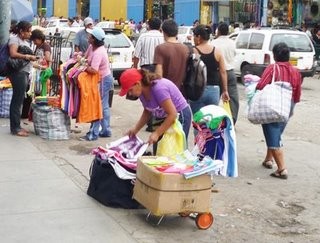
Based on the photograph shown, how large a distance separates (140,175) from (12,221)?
3.88ft

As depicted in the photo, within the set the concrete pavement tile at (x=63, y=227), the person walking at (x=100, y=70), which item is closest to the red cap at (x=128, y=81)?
the concrete pavement tile at (x=63, y=227)

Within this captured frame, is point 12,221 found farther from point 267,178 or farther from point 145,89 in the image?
point 267,178

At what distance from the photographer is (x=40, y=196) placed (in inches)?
236

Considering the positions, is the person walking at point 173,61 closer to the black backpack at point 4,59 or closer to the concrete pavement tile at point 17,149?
the concrete pavement tile at point 17,149

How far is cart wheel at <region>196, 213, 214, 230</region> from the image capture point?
5.19 metres

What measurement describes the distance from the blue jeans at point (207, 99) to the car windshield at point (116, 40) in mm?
8312

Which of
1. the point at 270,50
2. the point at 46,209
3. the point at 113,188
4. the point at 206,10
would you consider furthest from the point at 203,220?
the point at 206,10

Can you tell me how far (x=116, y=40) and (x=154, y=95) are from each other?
35.7ft

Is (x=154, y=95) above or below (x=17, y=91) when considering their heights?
above

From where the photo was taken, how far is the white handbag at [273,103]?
6859 millimetres

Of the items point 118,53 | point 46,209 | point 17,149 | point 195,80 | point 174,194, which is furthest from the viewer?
point 118,53

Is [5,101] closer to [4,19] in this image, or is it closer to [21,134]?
[21,134]

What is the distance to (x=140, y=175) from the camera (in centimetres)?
522

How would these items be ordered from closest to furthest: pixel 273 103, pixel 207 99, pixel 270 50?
pixel 273 103 < pixel 207 99 < pixel 270 50
